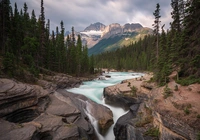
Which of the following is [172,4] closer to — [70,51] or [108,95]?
[108,95]

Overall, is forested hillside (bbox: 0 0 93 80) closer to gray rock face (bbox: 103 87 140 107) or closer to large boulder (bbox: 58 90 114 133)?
→ large boulder (bbox: 58 90 114 133)

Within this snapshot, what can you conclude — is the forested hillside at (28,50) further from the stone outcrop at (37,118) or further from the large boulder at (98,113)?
the large boulder at (98,113)

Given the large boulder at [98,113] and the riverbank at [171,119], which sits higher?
the riverbank at [171,119]

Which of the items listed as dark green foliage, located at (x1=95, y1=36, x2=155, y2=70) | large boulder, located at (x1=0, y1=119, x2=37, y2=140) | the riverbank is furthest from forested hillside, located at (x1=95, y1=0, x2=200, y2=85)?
dark green foliage, located at (x1=95, y1=36, x2=155, y2=70)

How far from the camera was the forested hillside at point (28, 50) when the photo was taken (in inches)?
971

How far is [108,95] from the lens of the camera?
26.4 metres

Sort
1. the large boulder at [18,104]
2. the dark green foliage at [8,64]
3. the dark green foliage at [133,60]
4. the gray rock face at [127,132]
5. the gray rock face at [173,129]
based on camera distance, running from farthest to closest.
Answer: the dark green foliage at [133,60]
the dark green foliage at [8,64]
the gray rock face at [127,132]
the large boulder at [18,104]
the gray rock face at [173,129]

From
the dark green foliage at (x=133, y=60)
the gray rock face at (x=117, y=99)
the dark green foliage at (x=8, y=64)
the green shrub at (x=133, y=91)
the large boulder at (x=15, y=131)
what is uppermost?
the dark green foliage at (x=133, y=60)

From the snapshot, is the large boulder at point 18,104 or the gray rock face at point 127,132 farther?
the gray rock face at point 127,132

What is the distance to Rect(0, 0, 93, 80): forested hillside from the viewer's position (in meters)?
24.7

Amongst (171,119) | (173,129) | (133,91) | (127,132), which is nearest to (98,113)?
(127,132)

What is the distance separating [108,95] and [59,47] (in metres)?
28.9

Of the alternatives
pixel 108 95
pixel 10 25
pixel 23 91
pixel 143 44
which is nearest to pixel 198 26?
pixel 108 95

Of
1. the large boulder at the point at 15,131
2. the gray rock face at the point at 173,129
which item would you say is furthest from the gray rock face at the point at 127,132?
the large boulder at the point at 15,131
